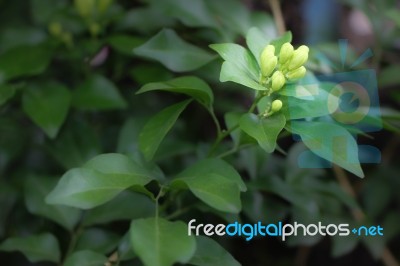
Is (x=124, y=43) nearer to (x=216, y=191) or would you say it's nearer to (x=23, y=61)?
(x=23, y=61)

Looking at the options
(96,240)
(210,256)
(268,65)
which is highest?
(268,65)

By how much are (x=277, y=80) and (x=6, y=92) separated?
43cm

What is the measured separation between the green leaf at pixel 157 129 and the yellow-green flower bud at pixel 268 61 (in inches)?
4.6

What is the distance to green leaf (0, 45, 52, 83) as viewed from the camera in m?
0.90

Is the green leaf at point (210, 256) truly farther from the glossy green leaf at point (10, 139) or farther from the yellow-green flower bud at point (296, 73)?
the glossy green leaf at point (10, 139)

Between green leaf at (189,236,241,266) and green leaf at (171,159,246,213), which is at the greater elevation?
green leaf at (171,159,246,213)

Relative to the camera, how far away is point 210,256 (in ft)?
2.21

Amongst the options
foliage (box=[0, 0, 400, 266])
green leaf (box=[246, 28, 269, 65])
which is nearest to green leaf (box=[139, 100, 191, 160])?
foliage (box=[0, 0, 400, 266])

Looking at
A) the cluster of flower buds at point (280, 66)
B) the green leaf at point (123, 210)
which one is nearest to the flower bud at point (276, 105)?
the cluster of flower buds at point (280, 66)

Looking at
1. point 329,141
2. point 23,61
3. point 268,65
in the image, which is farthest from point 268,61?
point 23,61

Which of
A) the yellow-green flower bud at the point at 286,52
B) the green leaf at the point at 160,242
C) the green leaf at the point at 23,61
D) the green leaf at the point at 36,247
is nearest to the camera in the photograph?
the green leaf at the point at 160,242

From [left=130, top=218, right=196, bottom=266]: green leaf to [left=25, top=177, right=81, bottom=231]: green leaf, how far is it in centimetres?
29

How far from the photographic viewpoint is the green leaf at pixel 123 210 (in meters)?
0.82

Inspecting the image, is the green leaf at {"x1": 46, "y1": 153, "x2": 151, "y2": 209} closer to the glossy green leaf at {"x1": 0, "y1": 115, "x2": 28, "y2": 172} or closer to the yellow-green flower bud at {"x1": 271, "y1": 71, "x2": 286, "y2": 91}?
the yellow-green flower bud at {"x1": 271, "y1": 71, "x2": 286, "y2": 91}
